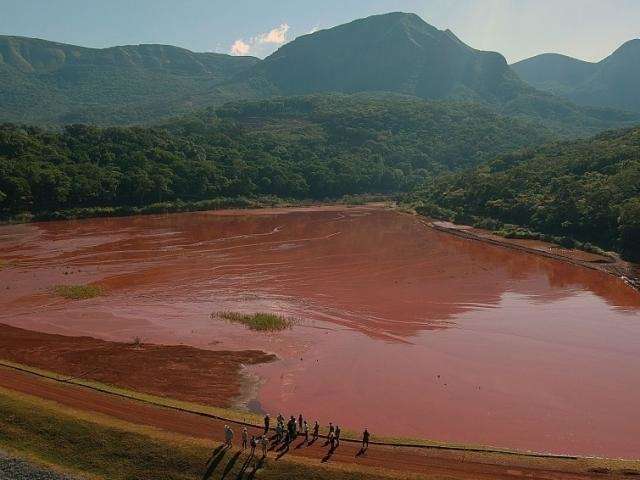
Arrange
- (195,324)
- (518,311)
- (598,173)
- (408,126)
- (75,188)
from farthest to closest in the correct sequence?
1. (408,126)
2. (75,188)
3. (598,173)
4. (518,311)
5. (195,324)

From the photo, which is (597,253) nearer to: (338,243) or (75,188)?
(338,243)

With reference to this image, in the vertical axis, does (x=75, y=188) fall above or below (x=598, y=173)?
below

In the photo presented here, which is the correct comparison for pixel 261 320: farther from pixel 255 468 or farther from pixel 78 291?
pixel 255 468

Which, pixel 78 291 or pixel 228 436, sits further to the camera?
pixel 78 291

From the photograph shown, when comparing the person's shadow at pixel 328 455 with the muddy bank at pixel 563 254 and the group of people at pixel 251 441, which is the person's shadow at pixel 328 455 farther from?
the muddy bank at pixel 563 254

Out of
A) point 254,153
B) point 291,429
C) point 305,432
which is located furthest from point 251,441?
point 254,153

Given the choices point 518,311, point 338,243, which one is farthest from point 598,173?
point 518,311
